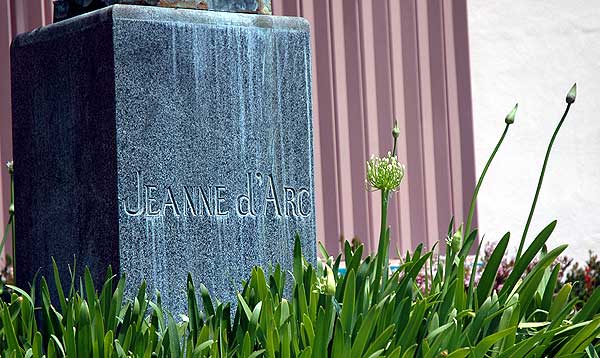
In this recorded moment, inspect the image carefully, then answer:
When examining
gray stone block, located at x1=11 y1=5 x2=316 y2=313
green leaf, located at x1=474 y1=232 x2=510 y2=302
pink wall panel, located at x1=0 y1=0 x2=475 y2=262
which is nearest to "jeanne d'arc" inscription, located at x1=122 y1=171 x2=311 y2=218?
gray stone block, located at x1=11 y1=5 x2=316 y2=313

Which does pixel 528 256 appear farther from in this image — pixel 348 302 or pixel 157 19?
pixel 157 19

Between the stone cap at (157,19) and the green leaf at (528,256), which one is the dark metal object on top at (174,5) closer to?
the stone cap at (157,19)

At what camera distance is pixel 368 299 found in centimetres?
335

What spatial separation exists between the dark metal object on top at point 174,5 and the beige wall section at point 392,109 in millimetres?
2463

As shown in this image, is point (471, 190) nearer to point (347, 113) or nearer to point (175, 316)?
point (347, 113)

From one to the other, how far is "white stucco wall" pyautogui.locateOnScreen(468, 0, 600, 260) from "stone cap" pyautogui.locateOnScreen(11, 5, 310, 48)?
3.88 metres

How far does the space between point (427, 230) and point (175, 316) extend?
3.90 meters

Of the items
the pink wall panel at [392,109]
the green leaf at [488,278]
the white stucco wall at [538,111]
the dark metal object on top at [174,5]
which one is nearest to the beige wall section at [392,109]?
the pink wall panel at [392,109]

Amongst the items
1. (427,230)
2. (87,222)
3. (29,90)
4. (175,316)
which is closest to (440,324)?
(175,316)

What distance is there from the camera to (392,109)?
727 centimetres

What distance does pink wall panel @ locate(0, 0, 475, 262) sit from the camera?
22.6 feet

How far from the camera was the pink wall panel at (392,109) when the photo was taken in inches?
271

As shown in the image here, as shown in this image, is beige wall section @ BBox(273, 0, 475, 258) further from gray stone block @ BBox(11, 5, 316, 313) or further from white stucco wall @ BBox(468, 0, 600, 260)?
gray stone block @ BBox(11, 5, 316, 313)

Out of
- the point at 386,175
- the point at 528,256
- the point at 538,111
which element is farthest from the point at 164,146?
the point at 538,111
